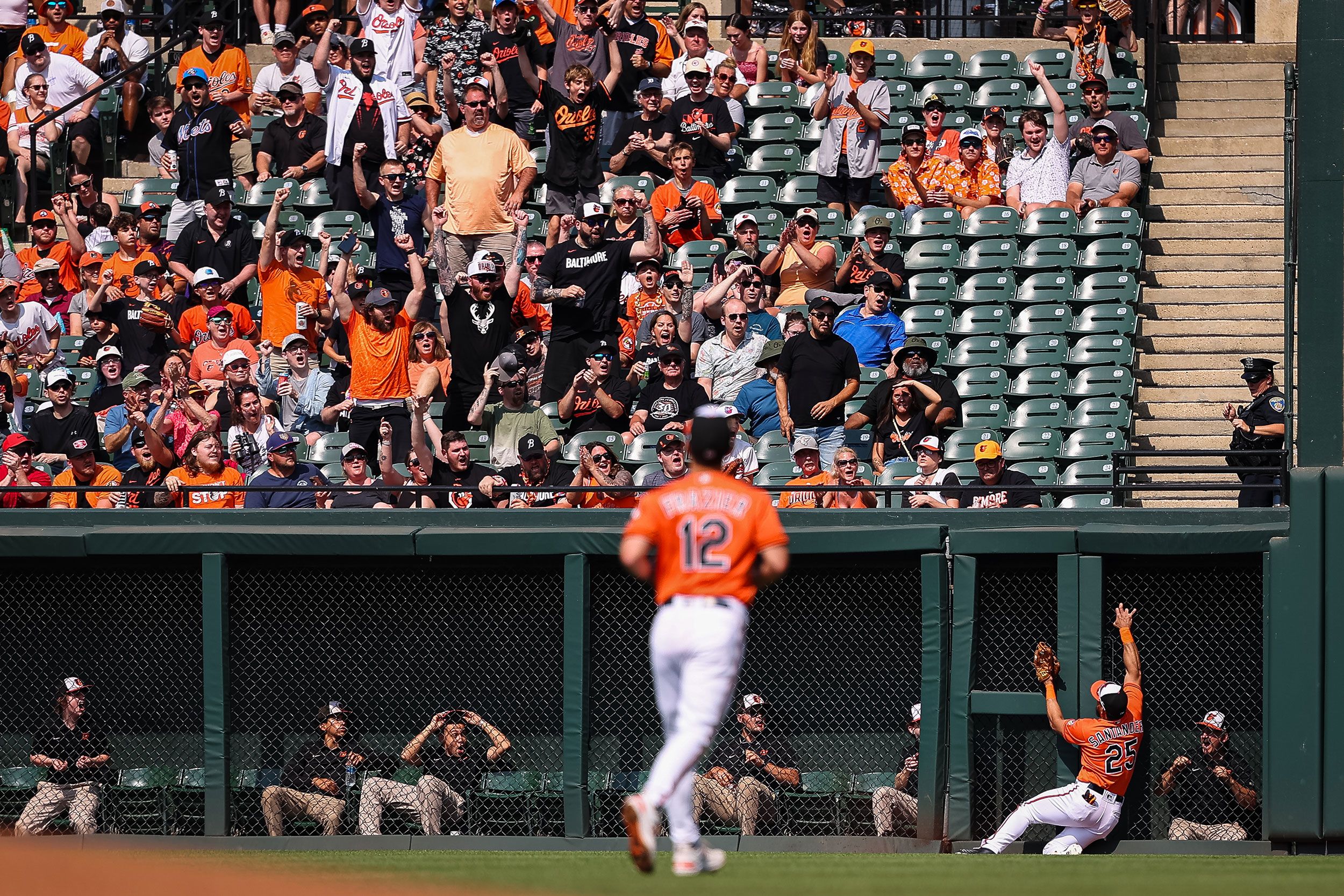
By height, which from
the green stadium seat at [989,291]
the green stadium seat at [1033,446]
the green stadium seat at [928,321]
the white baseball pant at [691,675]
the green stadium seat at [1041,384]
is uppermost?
the green stadium seat at [989,291]

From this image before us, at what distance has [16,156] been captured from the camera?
16594 mm

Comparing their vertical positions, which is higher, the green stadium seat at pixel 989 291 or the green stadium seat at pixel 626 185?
the green stadium seat at pixel 626 185

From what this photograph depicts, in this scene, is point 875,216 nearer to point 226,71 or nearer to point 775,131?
point 775,131

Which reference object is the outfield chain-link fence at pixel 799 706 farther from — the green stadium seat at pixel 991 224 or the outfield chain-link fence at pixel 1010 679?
the green stadium seat at pixel 991 224

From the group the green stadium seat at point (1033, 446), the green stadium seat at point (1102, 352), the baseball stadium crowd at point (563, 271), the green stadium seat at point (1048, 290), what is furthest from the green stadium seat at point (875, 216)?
the green stadium seat at point (1033, 446)

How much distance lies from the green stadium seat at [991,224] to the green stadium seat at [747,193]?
1.74 metres

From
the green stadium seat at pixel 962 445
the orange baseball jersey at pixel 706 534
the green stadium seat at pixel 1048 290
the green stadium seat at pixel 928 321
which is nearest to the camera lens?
the orange baseball jersey at pixel 706 534

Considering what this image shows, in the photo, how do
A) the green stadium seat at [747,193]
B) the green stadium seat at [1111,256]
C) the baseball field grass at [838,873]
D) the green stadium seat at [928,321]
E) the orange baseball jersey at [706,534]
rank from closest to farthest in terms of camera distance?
the orange baseball jersey at [706,534], the baseball field grass at [838,873], the green stadium seat at [928,321], the green stadium seat at [1111,256], the green stadium seat at [747,193]

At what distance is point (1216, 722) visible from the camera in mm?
10406

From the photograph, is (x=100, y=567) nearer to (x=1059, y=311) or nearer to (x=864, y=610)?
(x=864, y=610)

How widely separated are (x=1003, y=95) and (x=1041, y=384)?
11.9ft

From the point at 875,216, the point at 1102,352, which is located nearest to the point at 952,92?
the point at 875,216

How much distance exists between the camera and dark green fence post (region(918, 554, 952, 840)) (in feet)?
34.4

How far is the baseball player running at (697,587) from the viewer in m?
6.88
